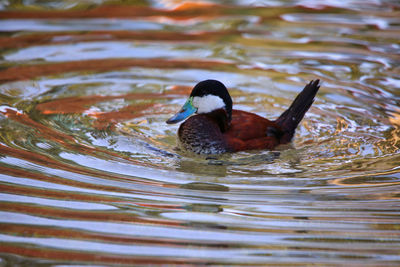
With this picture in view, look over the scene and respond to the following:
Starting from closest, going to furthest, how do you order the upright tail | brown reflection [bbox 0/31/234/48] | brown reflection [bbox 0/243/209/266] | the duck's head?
brown reflection [bbox 0/243/209/266]
the duck's head
the upright tail
brown reflection [bbox 0/31/234/48]

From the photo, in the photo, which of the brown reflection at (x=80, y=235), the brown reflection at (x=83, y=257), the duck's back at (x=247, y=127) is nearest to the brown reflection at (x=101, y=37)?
the duck's back at (x=247, y=127)

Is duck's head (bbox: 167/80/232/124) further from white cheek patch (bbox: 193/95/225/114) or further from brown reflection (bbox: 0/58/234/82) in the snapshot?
brown reflection (bbox: 0/58/234/82)

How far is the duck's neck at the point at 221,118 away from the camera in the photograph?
5789mm

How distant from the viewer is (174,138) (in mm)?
6262

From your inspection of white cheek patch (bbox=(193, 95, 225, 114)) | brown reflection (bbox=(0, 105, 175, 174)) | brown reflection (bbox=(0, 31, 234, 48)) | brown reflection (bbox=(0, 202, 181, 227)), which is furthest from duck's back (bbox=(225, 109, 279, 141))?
brown reflection (bbox=(0, 31, 234, 48))

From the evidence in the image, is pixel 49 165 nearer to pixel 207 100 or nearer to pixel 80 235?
pixel 80 235

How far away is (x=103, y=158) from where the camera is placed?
5.30m

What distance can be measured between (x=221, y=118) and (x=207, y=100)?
224mm

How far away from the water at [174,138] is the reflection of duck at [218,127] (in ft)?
0.44

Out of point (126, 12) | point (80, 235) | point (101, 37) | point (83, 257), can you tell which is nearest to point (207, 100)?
point (80, 235)

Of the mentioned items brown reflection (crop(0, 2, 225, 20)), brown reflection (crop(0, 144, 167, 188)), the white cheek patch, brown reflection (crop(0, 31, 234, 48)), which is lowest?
brown reflection (crop(0, 144, 167, 188))

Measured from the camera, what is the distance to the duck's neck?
5789mm

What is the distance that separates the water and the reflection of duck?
133mm

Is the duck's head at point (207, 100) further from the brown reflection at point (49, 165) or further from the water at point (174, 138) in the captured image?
the brown reflection at point (49, 165)
